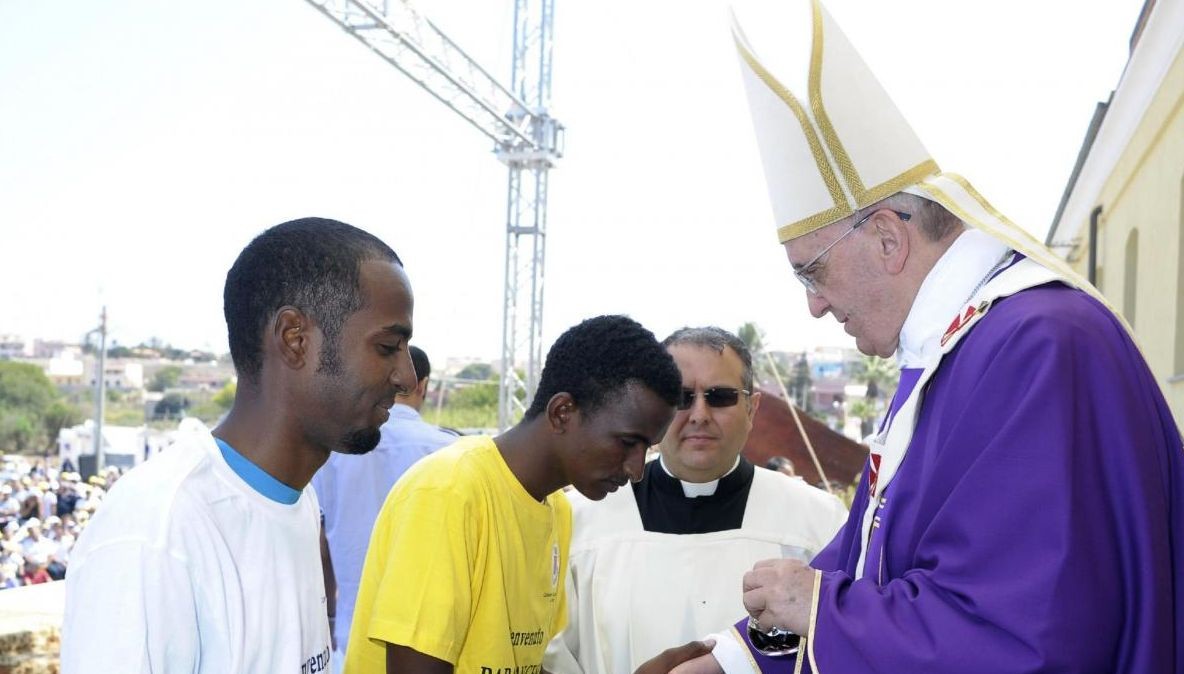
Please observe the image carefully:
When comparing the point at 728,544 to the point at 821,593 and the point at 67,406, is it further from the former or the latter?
the point at 67,406

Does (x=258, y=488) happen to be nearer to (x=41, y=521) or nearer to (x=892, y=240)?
(x=892, y=240)

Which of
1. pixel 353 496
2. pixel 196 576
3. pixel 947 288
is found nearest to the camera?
pixel 196 576

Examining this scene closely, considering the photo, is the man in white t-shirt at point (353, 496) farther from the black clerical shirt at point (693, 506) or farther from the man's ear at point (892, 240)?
the man's ear at point (892, 240)

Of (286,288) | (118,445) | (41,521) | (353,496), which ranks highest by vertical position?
(286,288)

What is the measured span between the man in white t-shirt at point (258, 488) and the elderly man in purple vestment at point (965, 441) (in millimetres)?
855

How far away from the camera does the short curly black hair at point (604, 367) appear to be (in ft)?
9.20

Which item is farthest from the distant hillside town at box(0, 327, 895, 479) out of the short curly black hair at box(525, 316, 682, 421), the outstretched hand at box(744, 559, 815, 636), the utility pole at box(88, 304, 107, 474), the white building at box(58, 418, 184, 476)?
the outstretched hand at box(744, 559, 815, 636)

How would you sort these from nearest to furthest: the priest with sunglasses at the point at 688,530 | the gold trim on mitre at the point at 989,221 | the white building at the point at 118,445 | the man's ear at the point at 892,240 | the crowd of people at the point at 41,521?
the gold trim on mitre at the point at 989,221 → the man's ear at the point at 892,240 → the priest with sunglasses at the point at 688,530 → the crowd of people at the point at 41,521 → the white building at the point at 118,445

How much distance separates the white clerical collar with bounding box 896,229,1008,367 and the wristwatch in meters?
0.75

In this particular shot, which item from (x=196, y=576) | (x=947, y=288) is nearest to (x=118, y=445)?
→ (x=196, y=576)

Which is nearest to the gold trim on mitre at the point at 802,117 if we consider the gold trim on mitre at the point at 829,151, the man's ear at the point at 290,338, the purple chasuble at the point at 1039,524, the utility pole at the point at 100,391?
the gold trim on mitre at the point at 829,151

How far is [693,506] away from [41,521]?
18723 millimetres

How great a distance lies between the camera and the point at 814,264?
235cm

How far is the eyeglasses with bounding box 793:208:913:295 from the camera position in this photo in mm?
2289
